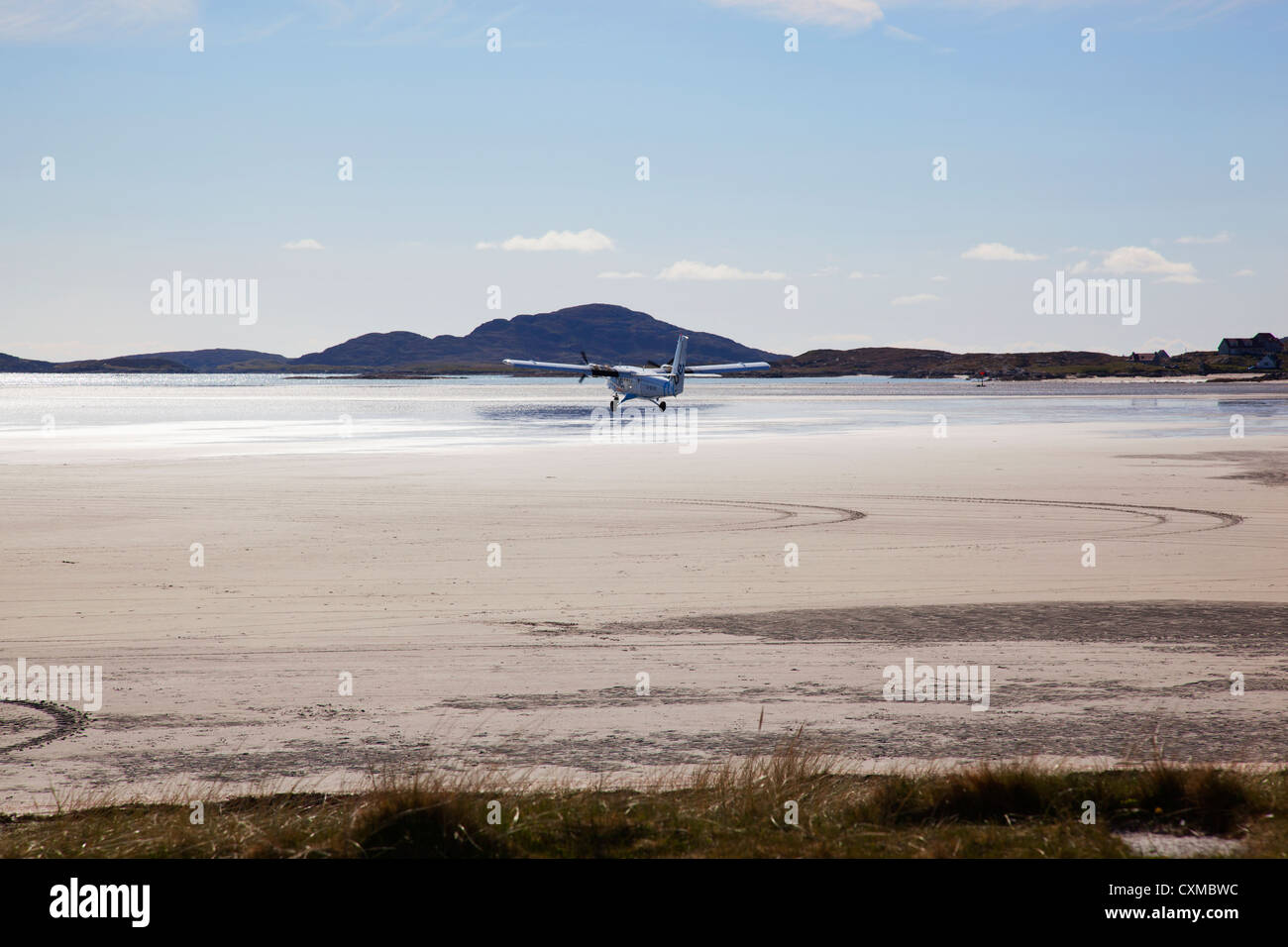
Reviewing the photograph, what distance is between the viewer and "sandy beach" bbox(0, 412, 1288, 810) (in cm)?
869

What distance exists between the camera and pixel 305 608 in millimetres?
14000

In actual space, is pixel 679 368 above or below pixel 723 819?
above

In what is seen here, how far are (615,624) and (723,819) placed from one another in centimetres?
701

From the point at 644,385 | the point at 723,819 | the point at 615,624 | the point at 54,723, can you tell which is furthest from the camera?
the point at 644,385

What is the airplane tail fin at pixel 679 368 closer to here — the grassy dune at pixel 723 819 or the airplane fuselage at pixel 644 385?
the airplane fuselage at pixel 644 385

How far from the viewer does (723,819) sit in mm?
6285

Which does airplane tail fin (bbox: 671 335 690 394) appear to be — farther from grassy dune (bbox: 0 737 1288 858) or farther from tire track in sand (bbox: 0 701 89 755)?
grassy dune (bbox: 0 737 1288 858)

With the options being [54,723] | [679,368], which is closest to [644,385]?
[679,368]

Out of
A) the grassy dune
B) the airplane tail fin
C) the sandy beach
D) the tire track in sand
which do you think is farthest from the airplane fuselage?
the grassy dune

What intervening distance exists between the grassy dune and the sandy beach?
1.13m

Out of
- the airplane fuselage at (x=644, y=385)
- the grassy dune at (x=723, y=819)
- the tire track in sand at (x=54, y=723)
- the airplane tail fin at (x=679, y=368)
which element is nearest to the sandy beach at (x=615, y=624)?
the tire track in sand at (x=54, y=723)

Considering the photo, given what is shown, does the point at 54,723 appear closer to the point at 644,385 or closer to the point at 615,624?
the point at 615,624
